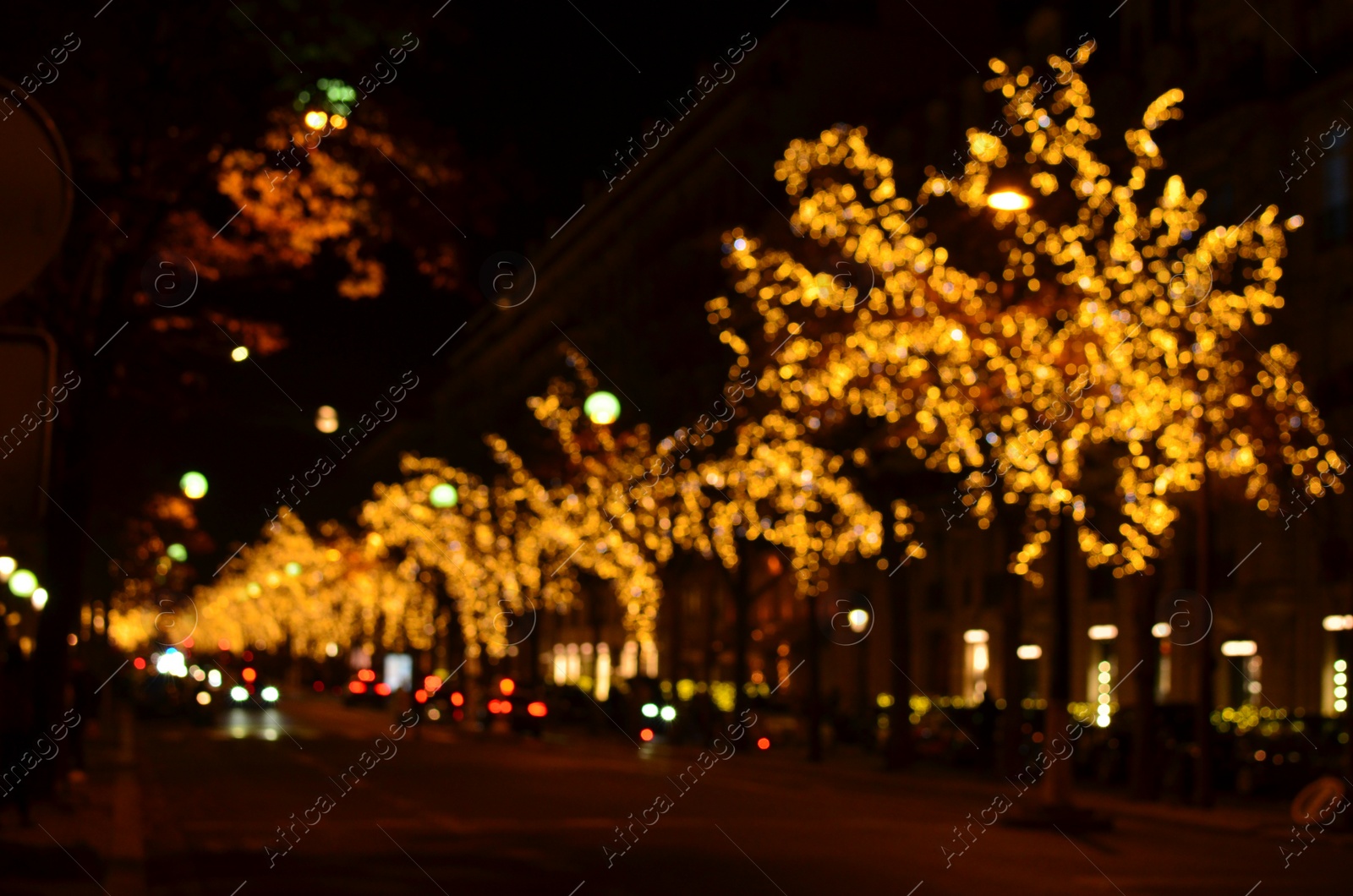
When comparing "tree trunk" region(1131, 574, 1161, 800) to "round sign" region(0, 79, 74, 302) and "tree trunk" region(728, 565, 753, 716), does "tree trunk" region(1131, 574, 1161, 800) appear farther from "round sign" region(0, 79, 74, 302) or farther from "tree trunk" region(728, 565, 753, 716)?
"round sign" region(0, 79, 74, 302)

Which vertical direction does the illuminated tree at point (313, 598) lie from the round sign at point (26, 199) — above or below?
above

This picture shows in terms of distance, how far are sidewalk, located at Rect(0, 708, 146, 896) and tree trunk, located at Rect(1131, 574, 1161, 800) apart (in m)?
14.4

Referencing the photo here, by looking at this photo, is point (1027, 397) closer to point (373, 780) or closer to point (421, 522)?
point (373, 780)

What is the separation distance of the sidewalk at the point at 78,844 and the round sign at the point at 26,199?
8.91m

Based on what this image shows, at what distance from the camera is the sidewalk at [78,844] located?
13.6 metres

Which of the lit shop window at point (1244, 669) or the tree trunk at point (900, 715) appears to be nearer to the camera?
the tree trunk at point (900, 715)

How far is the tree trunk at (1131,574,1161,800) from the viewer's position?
27500mm

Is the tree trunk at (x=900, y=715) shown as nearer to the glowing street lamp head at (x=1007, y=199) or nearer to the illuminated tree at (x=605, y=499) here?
the illuminated tree at (x=605, y=499)

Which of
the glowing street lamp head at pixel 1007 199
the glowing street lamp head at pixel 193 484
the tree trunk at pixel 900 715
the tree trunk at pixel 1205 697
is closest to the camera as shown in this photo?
the glowing street lamp head at pixel 1007 199

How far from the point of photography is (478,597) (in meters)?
68.6

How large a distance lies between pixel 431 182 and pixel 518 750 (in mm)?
26227

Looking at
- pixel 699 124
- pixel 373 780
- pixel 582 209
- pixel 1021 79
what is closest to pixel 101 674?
pixel 373 780

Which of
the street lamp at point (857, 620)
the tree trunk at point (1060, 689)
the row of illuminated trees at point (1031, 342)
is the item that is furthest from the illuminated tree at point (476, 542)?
the tree trunk at point (1060, 689)

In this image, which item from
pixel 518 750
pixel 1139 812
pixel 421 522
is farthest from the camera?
pixel 421 522
